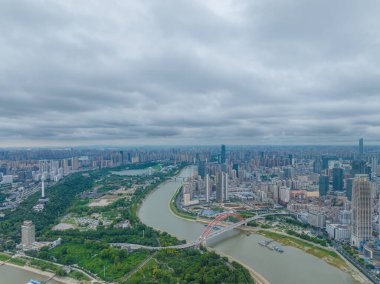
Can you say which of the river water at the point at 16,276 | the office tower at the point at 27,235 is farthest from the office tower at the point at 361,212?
the office tower at the point at 27,235

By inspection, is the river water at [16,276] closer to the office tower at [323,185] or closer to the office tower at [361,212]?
the office tower at [361,212]

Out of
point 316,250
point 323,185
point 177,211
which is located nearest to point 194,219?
point 177,211

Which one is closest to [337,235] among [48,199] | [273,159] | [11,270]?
[11,270]

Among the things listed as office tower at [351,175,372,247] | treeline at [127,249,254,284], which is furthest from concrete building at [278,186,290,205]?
treeline at [127,249,254,284]

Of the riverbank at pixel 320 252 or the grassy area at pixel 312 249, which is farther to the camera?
the grassy area at pixel 312 249

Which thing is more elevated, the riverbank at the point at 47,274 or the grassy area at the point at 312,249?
the grassy area at the point at 312,249

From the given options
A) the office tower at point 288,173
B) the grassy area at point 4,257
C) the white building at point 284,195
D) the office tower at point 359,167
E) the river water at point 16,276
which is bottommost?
the river water at point 16,276

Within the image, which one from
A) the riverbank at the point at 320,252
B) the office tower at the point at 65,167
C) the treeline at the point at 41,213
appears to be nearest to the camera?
the riverbank at the point at 320,252
